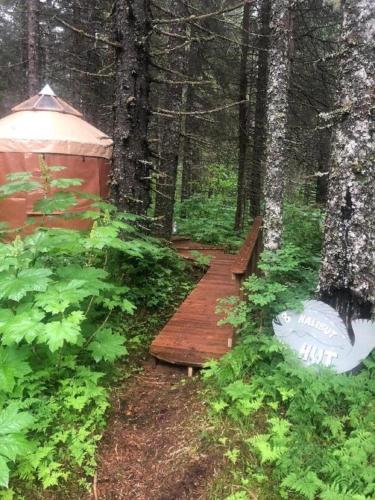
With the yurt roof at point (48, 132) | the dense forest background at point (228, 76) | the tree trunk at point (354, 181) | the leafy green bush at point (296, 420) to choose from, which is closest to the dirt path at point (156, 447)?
the leafy green bush at point (296, 420)

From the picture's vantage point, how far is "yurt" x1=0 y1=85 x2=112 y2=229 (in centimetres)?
840

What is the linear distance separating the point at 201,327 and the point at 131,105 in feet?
10.1

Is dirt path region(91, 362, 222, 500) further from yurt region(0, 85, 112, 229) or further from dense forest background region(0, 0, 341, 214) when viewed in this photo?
yurt region(0, 85, 112, 229)

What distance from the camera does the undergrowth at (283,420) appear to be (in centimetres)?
265

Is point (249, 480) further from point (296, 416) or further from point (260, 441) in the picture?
point (296, 416)

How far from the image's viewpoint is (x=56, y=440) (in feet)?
9.82

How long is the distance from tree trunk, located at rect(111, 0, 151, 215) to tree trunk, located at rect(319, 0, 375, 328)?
9.26ft

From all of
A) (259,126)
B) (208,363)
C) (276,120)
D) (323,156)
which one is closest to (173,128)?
(276,120)

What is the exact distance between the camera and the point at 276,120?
17.9ft

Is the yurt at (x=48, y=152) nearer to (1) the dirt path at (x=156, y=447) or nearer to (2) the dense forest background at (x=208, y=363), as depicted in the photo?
(2) the dense forest background at (x=208, y=363)

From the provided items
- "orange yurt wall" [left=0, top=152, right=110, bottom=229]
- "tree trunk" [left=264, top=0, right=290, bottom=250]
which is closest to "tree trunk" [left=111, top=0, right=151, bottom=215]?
"tree trunk" [left=264, top=0, right=290, bottom=250]

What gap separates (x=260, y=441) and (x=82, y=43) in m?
14.8

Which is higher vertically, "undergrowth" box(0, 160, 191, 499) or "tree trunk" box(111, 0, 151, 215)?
"tree trunk" box(111, 0, 151, 215)

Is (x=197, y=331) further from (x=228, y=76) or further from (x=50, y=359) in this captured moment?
(x=228, y=76)
